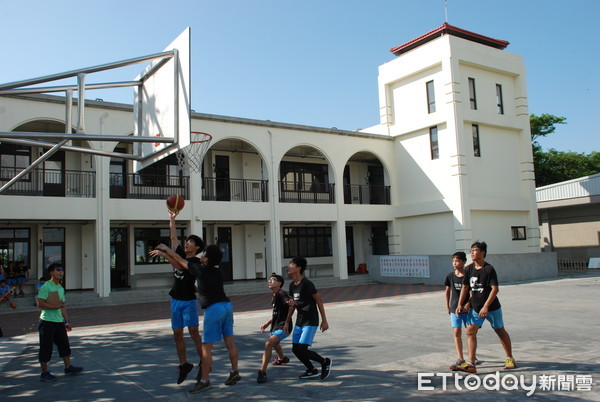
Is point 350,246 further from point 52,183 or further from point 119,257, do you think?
point 52,183

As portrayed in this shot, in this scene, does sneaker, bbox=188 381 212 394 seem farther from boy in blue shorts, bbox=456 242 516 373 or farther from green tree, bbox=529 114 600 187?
green tree, bbox=529 114 600 187

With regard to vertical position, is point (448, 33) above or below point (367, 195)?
above

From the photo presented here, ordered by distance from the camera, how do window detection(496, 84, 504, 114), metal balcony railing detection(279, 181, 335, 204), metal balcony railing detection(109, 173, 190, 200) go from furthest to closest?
metal balcony railing detection(279, 181, 335, 204) → window detection(496, 84, 504, 114) → metal balcony railing detection(109, 173, 190, 200)

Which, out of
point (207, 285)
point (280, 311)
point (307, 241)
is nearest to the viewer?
point (207, 285)

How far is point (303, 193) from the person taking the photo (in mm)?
26094

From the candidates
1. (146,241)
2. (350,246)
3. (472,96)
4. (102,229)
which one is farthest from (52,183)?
(472,96)

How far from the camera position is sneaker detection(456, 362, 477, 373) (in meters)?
6.16

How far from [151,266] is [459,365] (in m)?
17.8

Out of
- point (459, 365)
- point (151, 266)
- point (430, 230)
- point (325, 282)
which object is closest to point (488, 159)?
point (430, 230)

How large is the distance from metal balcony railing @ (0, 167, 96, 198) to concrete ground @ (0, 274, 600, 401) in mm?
8580

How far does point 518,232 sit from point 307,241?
1043cm

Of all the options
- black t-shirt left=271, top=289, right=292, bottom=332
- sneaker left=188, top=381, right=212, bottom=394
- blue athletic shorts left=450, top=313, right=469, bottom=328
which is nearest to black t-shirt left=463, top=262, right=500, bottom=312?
blue athletic shorts left=450, top=313, right=469, bottom=328

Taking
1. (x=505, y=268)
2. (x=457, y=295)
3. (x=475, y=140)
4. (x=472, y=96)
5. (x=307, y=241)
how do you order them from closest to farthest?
(x=457, y=295) → (x=505, y=268) → (x=475, y=140) → (x=472, y=96) → (x=307, y=241)

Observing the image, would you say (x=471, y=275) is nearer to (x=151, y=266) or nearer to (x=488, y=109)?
(x=151, y=266)
